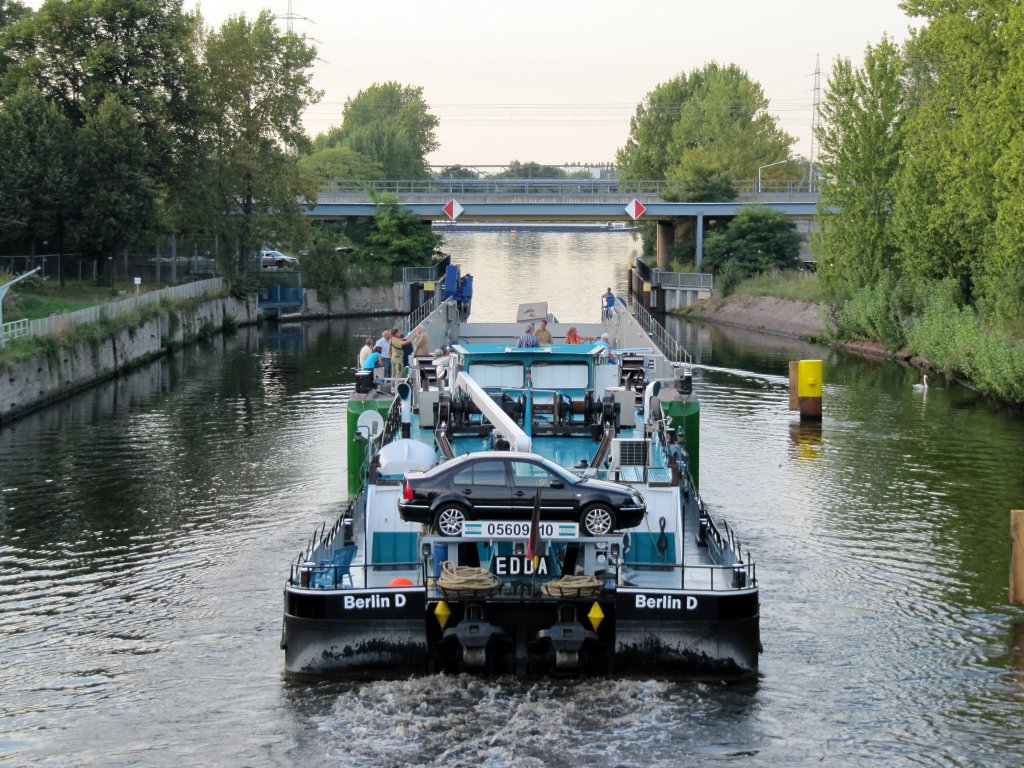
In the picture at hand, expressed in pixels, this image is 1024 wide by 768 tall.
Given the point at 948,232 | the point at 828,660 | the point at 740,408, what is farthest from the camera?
the point at 948,232

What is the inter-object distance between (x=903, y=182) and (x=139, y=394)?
39.3 meters

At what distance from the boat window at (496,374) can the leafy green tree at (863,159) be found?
4945 cm

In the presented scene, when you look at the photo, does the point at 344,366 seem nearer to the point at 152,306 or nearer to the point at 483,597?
the point at 152,306

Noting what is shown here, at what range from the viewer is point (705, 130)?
134625 mm

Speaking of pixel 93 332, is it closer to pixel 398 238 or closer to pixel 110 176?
pixel 110 176

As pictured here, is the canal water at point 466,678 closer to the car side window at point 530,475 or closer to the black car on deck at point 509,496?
the black car on deck at point 509,496

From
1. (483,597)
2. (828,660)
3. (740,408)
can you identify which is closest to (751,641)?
(828,660)

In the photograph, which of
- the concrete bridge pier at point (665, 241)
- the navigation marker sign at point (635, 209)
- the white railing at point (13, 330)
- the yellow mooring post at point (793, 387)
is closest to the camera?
the white railing at point (13, 330)

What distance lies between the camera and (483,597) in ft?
74.0

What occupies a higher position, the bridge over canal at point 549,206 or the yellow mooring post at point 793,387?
the bridge over canal at point 549,206

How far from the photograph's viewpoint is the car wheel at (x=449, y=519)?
23.3 m

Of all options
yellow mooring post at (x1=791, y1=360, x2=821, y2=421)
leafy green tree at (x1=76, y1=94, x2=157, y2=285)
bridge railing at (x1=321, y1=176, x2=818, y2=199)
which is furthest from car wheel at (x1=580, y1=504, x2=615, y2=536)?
bridge railing at (x1=321, y1=176, x2=818, y2=199)

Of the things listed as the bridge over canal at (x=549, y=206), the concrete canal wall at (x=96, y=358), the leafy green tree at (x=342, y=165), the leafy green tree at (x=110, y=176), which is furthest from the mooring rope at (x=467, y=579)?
the leafy green tree at (x=342, y=165)

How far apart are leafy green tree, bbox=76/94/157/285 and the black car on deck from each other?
5517 centimetres
